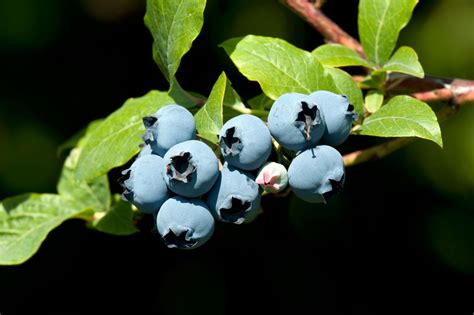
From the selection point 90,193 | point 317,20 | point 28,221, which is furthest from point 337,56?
point 28,221

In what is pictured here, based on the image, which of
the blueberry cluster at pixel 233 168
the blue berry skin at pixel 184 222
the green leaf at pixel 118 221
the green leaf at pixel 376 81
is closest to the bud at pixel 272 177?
the blueberry cluster at pixel 233 168

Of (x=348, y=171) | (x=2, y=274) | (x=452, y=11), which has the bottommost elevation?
(x=2, y=274)

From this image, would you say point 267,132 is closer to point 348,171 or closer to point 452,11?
point 348,171

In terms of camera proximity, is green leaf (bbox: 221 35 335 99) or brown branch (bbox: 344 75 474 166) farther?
brown branch (bbox: 344 75 474 166)

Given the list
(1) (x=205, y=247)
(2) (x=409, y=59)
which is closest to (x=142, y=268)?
(1) (x=205, y=247)

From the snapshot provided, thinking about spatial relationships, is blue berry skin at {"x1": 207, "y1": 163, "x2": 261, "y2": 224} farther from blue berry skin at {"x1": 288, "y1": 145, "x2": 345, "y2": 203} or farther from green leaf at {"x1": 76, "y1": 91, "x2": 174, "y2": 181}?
green leaf at {"x1": 76, "y1": 91, "x2": 174, "y2": 181}

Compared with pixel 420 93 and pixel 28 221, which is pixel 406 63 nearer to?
pixel 420 93

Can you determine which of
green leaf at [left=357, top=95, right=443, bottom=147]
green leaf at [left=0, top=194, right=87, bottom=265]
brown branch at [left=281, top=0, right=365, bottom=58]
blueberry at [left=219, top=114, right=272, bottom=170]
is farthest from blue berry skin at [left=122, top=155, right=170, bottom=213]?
brown branch at [left=281, top=0, right=365, bottom=58]
